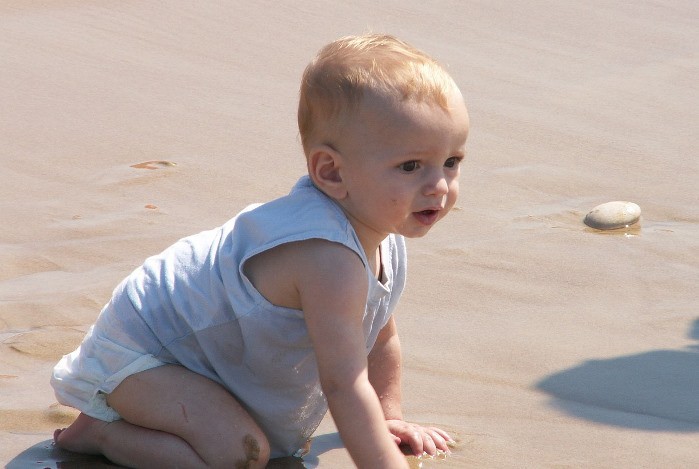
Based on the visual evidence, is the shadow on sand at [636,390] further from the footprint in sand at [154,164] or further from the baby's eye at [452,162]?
the footprint in sand at [154,164]

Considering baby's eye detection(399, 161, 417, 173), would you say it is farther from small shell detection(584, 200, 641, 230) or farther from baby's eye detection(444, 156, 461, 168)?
small shell detection(584, 200, 641, 230)

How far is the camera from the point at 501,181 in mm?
4605

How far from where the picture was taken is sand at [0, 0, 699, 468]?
2.78 m

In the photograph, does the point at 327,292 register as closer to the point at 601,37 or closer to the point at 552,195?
the point at 552,195

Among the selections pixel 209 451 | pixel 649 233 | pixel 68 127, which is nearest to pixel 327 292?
pixel 209 451

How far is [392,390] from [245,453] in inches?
18.7

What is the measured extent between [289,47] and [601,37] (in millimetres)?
1970

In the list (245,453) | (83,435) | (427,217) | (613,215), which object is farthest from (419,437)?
(613,215)

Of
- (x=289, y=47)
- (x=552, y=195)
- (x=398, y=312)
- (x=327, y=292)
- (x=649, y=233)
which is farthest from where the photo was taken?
(x=289, y=47)

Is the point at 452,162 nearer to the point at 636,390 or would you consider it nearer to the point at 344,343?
the point at 344,343

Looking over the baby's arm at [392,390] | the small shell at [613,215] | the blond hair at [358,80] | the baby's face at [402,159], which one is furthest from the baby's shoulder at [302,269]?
the small shell at [613,215]

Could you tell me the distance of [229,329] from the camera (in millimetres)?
2408

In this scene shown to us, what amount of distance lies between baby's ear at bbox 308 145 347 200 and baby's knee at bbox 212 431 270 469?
0.55 metres

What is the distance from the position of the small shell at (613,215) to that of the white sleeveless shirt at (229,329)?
70.3 inches
